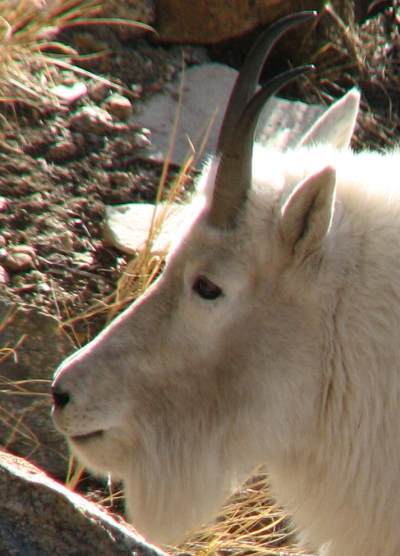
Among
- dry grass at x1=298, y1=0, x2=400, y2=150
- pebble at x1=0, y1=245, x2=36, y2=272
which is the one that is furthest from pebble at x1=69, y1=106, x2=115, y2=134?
dry grass at x1=298, y1=0, x2=400, y2=150

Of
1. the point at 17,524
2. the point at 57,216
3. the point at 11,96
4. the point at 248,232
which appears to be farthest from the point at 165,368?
the point at 11,96

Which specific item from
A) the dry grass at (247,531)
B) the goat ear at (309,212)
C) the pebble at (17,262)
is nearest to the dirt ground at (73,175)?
the pebble at (17,262)

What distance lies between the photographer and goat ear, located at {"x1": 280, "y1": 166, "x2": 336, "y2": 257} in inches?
120

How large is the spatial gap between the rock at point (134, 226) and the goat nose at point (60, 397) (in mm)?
2209

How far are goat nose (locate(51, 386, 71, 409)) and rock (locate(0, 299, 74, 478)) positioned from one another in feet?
3.86

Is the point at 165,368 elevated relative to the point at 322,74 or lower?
elevated

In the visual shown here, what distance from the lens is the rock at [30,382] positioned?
4.66 metres

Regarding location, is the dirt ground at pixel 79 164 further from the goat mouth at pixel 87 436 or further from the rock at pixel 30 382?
the goat mouth at pixel 87 436

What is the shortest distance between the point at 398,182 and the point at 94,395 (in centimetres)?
112

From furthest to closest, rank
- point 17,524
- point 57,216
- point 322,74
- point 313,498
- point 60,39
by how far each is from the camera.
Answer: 1. point 322,74
2. point 60,39
3. point 57,216
4. point 313,498
5. point 17,524

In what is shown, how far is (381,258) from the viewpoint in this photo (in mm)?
3270

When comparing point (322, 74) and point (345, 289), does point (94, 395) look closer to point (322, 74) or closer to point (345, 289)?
point (345, 289)

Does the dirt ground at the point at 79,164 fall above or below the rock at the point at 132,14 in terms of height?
below

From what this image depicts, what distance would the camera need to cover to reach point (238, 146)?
3.29m
